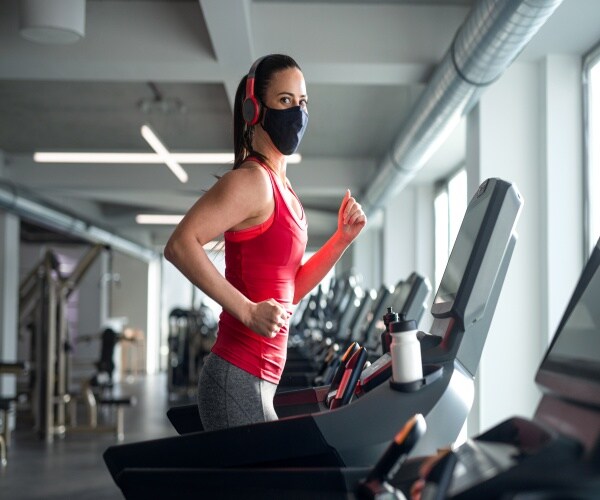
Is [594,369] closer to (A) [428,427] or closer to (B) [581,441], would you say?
(B) [581,441]

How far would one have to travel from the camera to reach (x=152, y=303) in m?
19.2

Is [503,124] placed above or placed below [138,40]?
below

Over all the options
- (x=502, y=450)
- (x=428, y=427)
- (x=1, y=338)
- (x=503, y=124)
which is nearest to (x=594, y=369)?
(x=502, y=450)

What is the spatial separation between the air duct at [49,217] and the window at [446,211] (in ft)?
13.3

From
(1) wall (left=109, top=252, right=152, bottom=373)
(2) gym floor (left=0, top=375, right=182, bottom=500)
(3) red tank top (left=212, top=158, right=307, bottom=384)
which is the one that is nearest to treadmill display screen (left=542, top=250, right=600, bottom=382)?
(3) red tank top (left=212, top=158, right=307, bottom=384)

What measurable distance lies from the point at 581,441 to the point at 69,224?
1175 cm

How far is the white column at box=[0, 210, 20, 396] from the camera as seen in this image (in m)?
9.73

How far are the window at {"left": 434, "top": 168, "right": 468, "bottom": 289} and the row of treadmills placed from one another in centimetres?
780

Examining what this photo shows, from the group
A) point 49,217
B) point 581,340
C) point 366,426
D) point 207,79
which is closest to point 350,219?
point 366,426

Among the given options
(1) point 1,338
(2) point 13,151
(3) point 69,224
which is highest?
(2) point 13,151

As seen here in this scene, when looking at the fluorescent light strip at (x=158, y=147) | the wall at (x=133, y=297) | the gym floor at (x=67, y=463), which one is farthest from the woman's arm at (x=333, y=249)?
the wall at (x=133, y=297)

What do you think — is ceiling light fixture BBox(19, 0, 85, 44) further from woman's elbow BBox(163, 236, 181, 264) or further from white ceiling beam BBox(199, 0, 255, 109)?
woman's elbow BBox(163, 236, 181, 264)

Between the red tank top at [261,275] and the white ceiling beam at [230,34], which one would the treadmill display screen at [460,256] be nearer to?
the red tank top at [261,275]

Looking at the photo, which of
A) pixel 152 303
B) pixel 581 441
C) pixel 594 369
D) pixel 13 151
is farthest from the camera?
pixel 152 303
